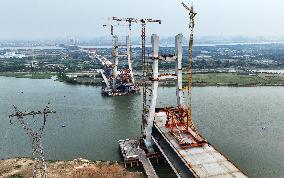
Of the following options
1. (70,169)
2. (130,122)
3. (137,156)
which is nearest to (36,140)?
(70,169)

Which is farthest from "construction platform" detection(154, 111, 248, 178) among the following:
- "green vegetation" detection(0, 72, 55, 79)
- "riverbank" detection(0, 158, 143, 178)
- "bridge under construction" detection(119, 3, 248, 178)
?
"green vegetation" detection(0, 72, 55, 79)

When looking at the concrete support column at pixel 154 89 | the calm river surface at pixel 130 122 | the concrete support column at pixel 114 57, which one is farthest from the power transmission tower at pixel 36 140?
the concrete support column at pixel 114 57

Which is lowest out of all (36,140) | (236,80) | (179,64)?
(236,80)

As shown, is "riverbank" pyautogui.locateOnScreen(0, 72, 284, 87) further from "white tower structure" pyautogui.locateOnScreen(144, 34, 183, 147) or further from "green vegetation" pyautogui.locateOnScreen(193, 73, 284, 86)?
"white tower structure" pyautogui.locateOnScreen(144, 34, 183, 147)

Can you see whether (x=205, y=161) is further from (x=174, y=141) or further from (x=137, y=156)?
(x=137, y=156)

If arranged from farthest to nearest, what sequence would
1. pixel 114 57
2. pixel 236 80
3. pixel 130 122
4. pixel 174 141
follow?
pixel 236 80 → pixel 114 57 → pixel 130 122 → pixel 174 141

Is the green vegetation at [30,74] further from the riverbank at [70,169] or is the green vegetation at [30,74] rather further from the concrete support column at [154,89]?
the concrete support column at [154,89]
